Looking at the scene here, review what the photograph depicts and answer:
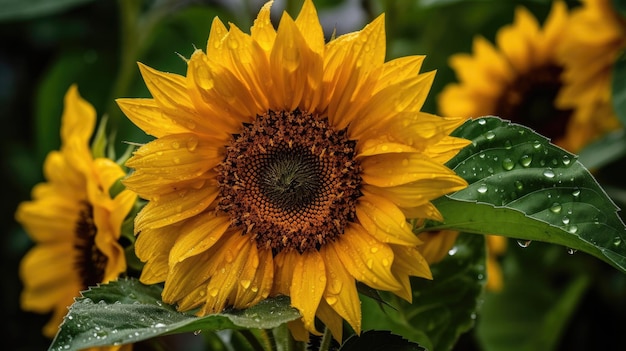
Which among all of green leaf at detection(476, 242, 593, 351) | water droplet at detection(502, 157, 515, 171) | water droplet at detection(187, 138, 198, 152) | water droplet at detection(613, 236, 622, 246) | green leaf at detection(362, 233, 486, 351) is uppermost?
water droplet at detection(187, 138, 198, 152)

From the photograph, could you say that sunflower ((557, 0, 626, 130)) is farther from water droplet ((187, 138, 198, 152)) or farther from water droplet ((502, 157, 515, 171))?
water droplet ((187, 138, 198, 152))

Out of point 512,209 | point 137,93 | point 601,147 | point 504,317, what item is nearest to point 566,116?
point 601,147

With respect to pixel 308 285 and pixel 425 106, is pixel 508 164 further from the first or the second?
pixel 425 106

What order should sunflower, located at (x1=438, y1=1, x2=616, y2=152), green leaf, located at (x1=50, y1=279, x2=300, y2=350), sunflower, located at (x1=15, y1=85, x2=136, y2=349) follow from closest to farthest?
green leaf, located at (x1=50, y1=279, x2=300, y2=350) < sunflower, located at (x1=15, y1=85, x2=136, y2=349) < sunflower, located at (x1=438, y1=1, x2=616, y2=152)

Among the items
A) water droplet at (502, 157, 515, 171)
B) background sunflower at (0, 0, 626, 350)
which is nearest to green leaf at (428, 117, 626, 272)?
water droplet at (502, 157, 515, 171)

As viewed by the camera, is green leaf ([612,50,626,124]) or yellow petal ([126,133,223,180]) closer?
yellow petal ([126,133,223,180])

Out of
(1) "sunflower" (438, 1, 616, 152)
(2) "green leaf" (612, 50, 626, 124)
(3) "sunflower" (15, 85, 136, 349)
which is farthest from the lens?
(1) "sunflower" (438, 1, 616, 152)

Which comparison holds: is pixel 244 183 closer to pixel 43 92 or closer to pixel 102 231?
pixel 102 231
